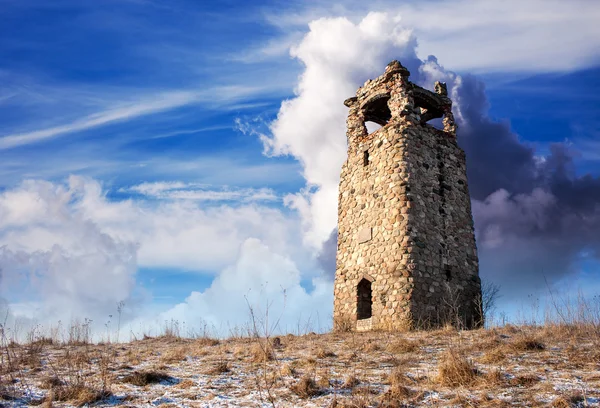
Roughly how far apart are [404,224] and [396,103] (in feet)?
13.3

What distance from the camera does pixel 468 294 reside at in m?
12.9

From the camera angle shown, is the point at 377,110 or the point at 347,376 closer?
the point at 347,376

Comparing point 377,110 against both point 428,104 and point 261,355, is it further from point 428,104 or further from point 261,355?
point 261,355

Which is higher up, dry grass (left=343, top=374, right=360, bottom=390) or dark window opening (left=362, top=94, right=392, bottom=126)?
dark window opening (left=362, top=94, right=392, bottom=126)

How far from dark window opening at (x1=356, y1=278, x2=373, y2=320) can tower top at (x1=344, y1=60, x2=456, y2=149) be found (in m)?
4.83

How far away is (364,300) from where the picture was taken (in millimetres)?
13172

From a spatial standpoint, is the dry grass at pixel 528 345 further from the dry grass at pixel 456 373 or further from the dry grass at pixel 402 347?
the dry grass at pixel 456 373

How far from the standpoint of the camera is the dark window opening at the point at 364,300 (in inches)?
510

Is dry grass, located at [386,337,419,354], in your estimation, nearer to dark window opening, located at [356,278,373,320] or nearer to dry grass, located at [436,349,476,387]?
dry grass, located at [436,349,476,387]

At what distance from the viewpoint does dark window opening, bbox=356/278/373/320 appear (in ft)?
42.5

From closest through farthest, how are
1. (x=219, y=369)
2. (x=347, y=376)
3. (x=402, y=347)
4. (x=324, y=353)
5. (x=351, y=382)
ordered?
(x=351, y=382) < (x=347, y=376) < (x=219, y=369) < (x=324, y=353) < (x=402, y=347)

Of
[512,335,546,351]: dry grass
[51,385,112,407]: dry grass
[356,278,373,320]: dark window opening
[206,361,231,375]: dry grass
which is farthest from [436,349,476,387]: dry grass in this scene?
[356,278,373,320]: dark window opening

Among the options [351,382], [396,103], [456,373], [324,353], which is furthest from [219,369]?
[396,103]

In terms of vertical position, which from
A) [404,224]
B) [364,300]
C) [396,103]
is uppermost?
[396,103]
